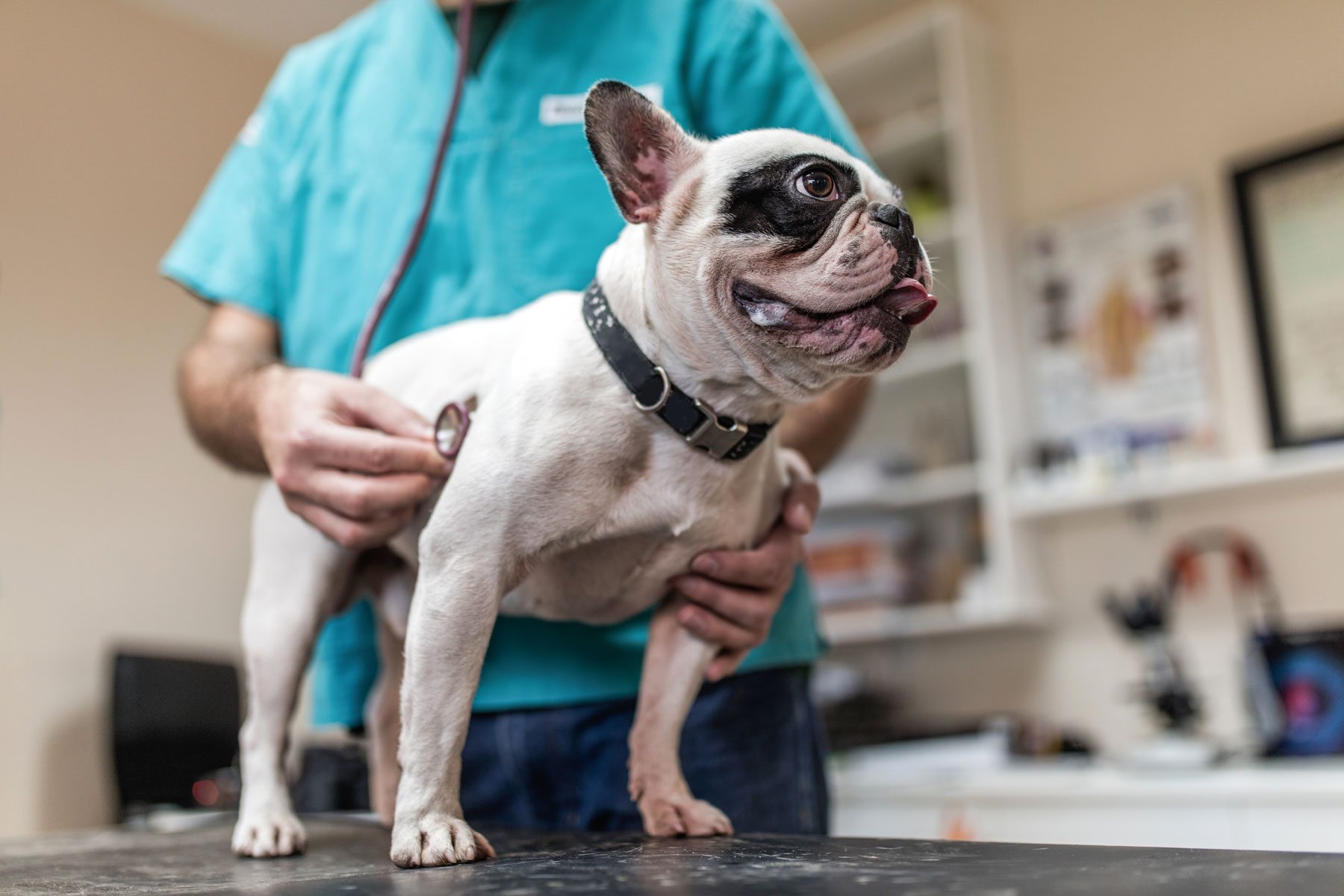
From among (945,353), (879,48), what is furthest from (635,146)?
(879,48)

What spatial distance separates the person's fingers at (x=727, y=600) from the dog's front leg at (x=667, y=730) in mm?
28

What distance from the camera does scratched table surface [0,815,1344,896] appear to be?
56 cm

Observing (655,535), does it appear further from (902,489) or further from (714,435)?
(902,489)

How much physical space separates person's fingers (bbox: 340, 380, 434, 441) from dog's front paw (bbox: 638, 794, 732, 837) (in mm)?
339

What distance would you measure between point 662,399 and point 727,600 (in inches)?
7.6

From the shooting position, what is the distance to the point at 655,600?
981 mm

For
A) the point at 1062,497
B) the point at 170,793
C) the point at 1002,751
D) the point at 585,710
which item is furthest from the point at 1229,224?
the point at 170,793

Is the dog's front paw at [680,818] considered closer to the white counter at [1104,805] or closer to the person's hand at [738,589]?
the person's hand at [738,589]

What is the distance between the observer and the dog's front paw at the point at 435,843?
29.9 inches

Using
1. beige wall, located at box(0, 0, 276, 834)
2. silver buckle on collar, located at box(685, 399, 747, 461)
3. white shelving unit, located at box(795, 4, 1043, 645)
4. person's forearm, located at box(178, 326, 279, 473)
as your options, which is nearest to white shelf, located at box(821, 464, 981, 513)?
white shelving unit, located at box(795, 4, 1043, 645)

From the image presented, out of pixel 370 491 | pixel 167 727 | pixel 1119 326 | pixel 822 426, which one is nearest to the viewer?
pixel 370 491

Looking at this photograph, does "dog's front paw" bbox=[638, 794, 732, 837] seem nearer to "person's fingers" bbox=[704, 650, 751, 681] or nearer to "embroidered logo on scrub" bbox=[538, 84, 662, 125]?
"person's fingers" bbox=[704, 650, 751, 681]

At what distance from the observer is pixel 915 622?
3.35 meters

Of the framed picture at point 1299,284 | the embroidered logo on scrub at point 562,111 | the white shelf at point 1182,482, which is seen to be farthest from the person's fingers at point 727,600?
the framed picture at point 1299,284
